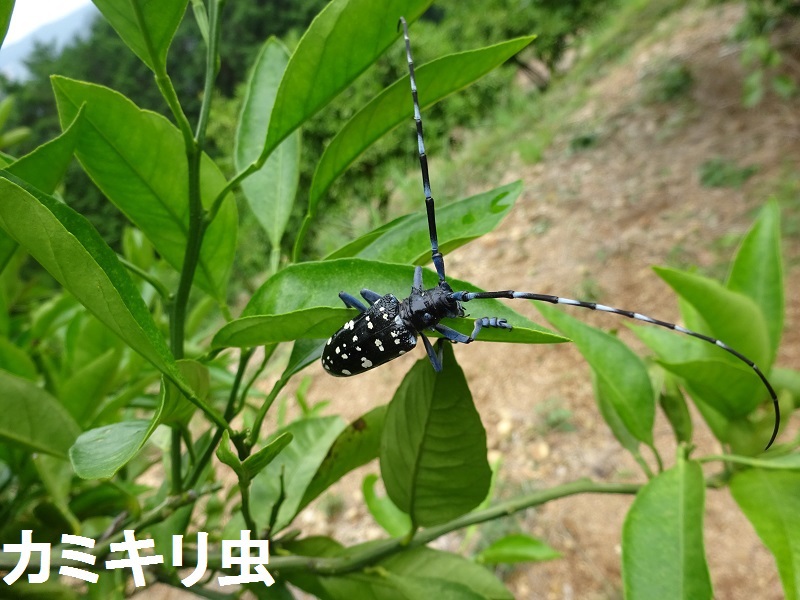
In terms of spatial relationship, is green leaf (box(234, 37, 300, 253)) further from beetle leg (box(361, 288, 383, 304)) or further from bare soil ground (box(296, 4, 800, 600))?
bare soil ground (box(296, 4, 800, 600))

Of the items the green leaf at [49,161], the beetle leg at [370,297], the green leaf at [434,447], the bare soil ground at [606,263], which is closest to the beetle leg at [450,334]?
the beetle leg at [370,297]

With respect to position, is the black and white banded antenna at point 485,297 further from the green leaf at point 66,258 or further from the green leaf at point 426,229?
the green leaf at point 66,258

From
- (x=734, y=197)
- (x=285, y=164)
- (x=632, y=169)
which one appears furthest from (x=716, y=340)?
(x=632, y=169)

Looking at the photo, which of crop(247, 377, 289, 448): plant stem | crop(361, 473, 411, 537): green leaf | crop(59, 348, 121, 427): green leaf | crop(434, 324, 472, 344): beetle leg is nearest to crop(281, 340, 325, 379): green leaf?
crop(247, 377, 289, 448): plant stem

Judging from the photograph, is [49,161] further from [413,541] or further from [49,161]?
[413,541]

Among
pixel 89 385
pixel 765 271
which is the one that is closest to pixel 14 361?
pixel 89 385

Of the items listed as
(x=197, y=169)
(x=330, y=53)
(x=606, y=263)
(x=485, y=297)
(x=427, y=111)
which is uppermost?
(x=427, y=111)
